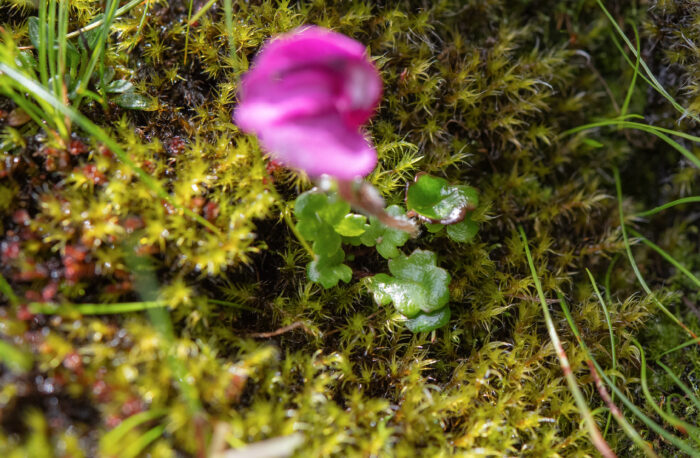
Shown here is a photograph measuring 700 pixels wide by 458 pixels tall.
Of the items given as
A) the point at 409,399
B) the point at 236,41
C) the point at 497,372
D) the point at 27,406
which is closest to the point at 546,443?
the point at 497,372

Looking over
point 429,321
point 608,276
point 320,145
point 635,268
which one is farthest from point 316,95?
point 608,276

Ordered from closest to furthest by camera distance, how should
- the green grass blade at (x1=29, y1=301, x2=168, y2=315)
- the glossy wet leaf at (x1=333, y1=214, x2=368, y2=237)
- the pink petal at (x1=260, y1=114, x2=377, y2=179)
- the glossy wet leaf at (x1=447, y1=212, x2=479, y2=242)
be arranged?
the pink petal at (x1=260, y1=114, x2=377, y2=179)
the green grass blade at (x1=29, y1=301, x2=168, y2=315)
the glossy wet leaf at (x1=333, y1=214, x2=368, y2=237)
the glossy wet leaf at (x1=447, y1=212, x2=479, y2=242)

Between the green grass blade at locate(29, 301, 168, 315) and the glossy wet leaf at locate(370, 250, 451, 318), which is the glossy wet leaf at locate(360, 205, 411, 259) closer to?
the glossy wet leaf at locate(370, 250, 451, 318)

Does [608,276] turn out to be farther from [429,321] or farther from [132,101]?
[132,101]

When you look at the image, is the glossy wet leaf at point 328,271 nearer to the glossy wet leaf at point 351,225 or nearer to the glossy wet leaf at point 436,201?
the glossy wet leaf at point 351,225

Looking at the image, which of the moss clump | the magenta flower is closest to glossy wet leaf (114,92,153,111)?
the moss clump
